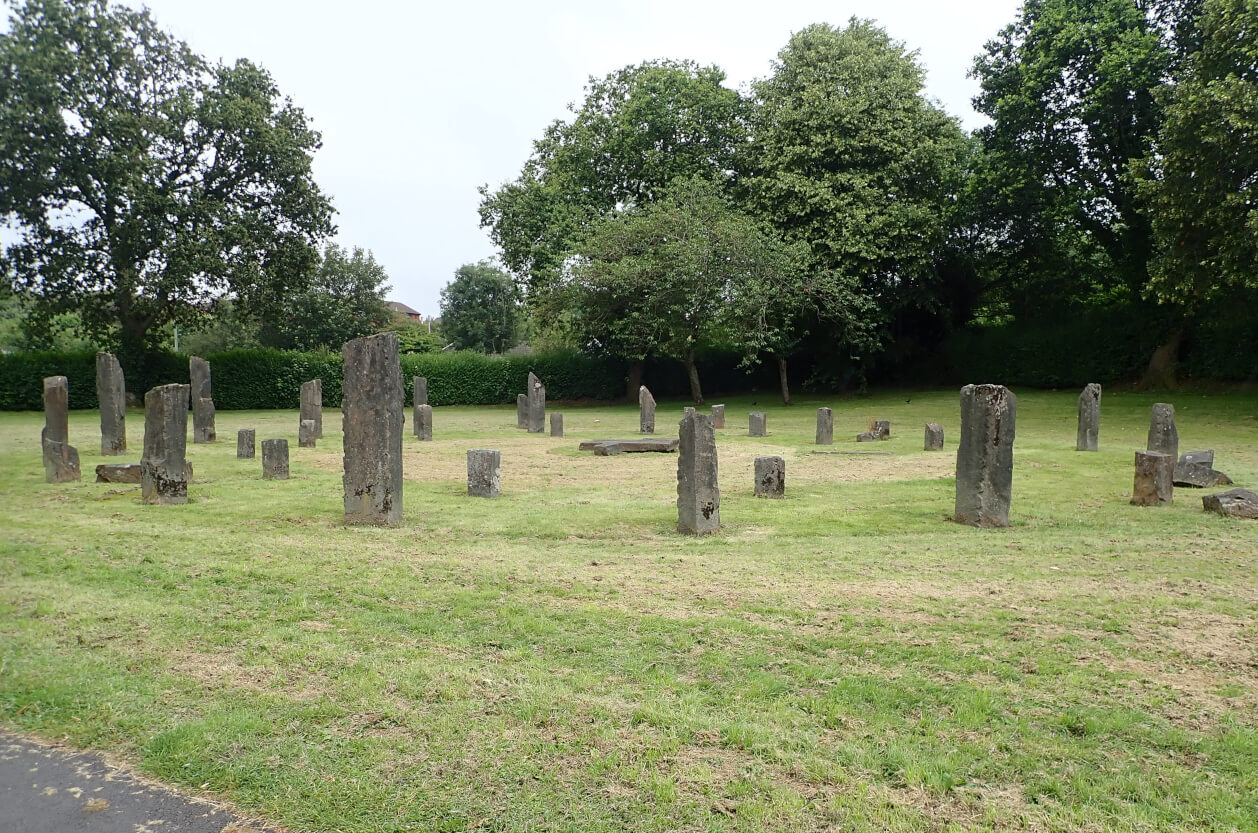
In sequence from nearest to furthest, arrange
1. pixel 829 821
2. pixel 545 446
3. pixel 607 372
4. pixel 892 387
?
1. pixel 829 821
2. pixel 545 446
3. pixel 892 387
4. pixel 607 372

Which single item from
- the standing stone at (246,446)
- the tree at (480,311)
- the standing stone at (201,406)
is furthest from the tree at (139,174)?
the tree at (480,311)

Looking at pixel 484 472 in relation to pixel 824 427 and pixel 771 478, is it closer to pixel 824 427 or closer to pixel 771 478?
pixel 771 478

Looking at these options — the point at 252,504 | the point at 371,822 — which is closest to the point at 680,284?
the point at 252,504

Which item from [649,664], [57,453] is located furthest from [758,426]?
[649,664]

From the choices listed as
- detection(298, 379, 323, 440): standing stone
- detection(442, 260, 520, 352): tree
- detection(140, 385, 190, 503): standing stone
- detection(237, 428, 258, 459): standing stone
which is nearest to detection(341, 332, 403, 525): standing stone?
detection(140, 385, 190, 503): standing stone

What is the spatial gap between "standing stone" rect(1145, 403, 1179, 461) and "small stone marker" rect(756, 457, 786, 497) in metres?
7.14

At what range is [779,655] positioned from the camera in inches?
218

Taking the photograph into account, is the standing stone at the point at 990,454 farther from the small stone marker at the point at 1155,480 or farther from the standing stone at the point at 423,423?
the standing stone at the point at 423,423

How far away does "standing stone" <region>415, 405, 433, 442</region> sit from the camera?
21728 millimetres

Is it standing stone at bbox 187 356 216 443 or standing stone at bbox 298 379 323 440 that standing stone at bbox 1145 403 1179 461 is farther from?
standing stone at bbox 187 356 216 443

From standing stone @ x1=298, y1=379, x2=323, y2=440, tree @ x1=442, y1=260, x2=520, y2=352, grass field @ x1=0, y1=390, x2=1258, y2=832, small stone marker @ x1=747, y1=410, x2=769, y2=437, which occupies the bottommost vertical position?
grass field @ x1=0, y1=390, x2=1258, y2=832

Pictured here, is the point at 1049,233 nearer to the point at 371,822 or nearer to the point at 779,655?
the point at 779,655

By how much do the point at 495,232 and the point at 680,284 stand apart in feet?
41.0

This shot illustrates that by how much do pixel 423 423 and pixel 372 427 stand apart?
12216 millimetres
